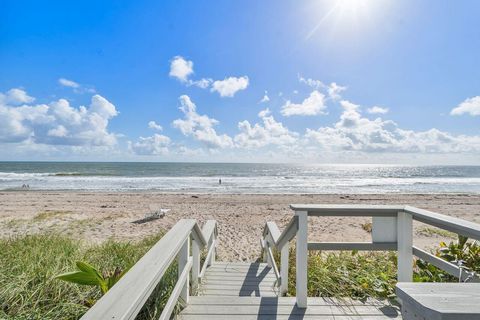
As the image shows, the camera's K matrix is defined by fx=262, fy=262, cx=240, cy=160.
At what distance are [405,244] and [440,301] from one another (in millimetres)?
2252

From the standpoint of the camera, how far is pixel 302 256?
8.27 feet

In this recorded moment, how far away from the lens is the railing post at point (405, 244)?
260 centimetres

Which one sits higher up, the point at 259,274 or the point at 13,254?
the point at 13,254

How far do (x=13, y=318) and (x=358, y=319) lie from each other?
274 centimetres

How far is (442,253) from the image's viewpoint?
118 inches

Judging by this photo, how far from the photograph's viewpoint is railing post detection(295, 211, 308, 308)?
247 centimetres

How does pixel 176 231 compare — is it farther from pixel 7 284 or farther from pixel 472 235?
pixel 472 235

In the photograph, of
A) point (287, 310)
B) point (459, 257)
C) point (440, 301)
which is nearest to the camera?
point (440, 301)

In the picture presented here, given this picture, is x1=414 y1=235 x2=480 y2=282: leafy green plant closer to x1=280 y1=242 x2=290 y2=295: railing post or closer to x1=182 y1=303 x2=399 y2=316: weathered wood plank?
x1=182 y1=303 x2=399 y2=316: weathered wood plank

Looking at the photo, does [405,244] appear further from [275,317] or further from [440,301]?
[440,301]

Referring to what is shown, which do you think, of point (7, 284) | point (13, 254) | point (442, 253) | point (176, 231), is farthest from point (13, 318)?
point (442, 253)

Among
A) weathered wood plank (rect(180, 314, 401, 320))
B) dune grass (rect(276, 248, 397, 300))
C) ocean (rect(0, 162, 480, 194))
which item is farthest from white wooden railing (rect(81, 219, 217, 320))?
ocean (rect(0, 162, 480, 194))

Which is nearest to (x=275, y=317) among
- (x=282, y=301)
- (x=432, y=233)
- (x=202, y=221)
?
(x=282, y=301)

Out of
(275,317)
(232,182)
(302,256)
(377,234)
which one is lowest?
(232,182)
